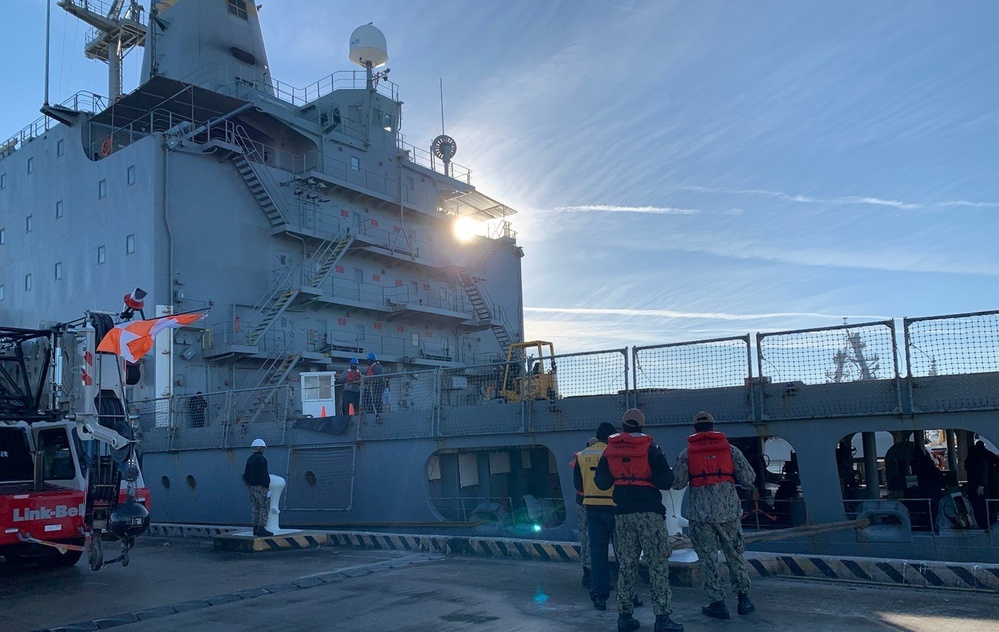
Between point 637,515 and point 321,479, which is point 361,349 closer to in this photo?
point 321,479

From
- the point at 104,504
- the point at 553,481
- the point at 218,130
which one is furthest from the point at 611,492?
the point at 218,130

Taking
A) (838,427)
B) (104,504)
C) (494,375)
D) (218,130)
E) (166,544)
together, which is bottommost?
(166,544)

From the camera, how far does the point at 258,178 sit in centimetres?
2428

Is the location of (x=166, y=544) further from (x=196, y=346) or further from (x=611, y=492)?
(x=611, y=492)

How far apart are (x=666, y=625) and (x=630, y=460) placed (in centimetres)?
137

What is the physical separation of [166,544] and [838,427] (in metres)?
12.0

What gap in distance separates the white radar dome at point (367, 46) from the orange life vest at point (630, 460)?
25431mm

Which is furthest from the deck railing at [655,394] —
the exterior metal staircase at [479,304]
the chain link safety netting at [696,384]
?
the exterior metal staircase at [479,304]

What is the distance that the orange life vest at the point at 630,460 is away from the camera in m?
6.84

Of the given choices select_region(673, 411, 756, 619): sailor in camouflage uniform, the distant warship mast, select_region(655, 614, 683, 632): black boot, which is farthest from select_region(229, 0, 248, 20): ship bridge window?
select_region(655, 614, 683, 632): black boot

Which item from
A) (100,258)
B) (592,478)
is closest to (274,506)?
(592,478)

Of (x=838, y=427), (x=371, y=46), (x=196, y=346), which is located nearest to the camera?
(x=838, y=427)

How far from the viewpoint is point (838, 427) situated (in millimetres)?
10898

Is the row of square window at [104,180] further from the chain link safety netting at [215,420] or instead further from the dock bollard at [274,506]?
the dock bollard at [274,506]
